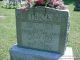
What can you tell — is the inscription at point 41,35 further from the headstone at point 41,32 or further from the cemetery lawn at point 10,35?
the cemetery lawn at point 10,35

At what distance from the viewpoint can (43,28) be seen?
5375 mm

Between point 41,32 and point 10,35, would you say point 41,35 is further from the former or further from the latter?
point 10,35

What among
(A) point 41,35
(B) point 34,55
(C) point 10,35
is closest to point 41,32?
(A) point 41,35

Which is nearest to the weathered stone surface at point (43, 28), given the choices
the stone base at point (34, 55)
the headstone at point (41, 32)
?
the headstone at point (41, 32)

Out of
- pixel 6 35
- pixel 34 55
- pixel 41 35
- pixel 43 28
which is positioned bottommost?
pixel 6 35

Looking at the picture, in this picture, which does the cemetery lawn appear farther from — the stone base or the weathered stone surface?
the weathered stone surface

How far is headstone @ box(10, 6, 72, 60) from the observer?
5215 millimetres

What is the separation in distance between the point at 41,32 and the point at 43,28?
107 mm

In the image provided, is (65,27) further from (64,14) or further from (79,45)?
(79,45)

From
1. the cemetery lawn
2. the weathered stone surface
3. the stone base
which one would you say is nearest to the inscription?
the weathered stone surface

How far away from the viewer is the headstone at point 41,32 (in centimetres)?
522

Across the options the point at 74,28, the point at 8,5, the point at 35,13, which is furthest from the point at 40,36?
the point at 8,5

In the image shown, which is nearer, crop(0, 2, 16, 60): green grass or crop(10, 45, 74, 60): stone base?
crop(10, 45, 74, 60): stone base

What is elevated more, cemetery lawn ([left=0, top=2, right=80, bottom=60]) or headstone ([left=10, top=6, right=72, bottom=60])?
headstone ([left=10, top=6, right=72, bottom=60])
